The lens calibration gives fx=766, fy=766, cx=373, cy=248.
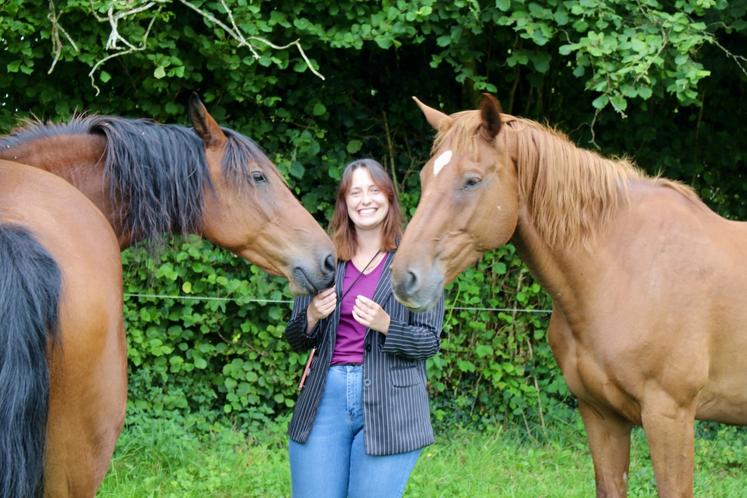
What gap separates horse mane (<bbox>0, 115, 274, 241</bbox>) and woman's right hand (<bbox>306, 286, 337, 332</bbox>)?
0.60m

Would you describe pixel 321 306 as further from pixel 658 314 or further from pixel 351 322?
pixel 658 314

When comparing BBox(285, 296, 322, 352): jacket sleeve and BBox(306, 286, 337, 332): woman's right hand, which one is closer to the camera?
BBox(306, 286, 337, 332): woman's right hand

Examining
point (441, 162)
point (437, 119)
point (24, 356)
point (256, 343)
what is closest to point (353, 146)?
point (256, 343)

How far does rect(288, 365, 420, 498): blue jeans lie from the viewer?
2.86m

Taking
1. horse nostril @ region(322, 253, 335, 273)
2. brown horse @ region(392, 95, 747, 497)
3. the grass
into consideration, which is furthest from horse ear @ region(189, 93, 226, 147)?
the grass

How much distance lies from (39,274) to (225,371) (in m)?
3.81

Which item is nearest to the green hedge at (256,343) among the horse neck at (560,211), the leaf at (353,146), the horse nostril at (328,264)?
the leaf at (353,146)

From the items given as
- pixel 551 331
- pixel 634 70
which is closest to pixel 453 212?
pixel 551 331

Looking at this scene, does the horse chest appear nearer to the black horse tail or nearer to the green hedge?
the black horse tail

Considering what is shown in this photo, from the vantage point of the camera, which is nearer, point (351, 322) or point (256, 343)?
point (351, 322)

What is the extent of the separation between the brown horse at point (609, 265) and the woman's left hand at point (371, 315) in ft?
0.87

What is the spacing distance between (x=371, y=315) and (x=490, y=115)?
0.99 m

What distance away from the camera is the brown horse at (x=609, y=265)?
10.6ft

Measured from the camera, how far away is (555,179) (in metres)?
3.36
